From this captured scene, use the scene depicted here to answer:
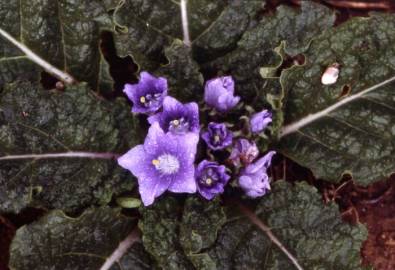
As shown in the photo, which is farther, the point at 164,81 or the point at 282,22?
the point at 282,22

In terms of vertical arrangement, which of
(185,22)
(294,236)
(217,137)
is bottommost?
(294,236)

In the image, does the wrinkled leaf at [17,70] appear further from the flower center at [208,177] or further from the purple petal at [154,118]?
the flower center at [208,177]

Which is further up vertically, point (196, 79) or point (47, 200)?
point (196, 79)

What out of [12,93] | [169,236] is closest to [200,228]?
[169,236]

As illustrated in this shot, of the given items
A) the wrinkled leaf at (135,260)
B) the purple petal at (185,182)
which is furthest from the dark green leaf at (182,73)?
the wrinkled leaf at (135,260)

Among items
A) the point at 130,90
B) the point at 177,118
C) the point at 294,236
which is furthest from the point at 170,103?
the point at 294,236

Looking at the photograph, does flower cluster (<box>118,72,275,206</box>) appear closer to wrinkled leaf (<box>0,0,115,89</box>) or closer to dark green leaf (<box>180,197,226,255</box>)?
dark green leaf (<box>180,197,226,255</box>)

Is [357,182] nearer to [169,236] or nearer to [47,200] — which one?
[169,236]

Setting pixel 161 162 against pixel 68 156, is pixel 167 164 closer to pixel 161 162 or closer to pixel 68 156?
pixel 161 162

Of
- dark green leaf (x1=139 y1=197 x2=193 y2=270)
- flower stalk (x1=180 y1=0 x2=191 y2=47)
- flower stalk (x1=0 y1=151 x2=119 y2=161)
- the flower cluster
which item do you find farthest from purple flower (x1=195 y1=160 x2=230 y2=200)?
flower stalk (x1=180 y1=0 x2=191 y2=47)
